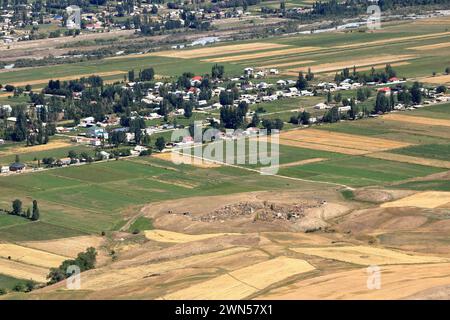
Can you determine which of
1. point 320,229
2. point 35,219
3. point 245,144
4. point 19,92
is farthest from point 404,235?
point 19,92

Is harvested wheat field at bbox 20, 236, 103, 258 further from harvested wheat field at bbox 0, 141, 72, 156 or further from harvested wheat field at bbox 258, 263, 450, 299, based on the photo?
harvested wheat field at bbox 0, 141, 72, 156

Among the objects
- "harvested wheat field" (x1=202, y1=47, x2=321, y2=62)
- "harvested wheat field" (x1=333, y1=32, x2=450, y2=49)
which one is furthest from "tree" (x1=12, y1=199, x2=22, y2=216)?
"harvested wheat field" (x1=333, y1=32, x2=450, y2=49)

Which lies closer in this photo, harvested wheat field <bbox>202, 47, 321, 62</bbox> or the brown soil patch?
the brown soil patch

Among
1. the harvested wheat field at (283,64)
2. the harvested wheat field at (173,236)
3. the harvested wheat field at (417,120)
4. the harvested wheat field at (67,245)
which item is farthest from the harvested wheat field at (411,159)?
the harvested wheat field at (283,64)

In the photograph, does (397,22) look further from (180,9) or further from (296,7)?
(180,9)

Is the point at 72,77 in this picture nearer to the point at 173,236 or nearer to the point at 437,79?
the point at 437,79

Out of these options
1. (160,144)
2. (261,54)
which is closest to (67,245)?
(160,144)

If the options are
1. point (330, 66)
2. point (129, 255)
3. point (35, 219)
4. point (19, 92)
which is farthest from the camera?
point (330, 66)
